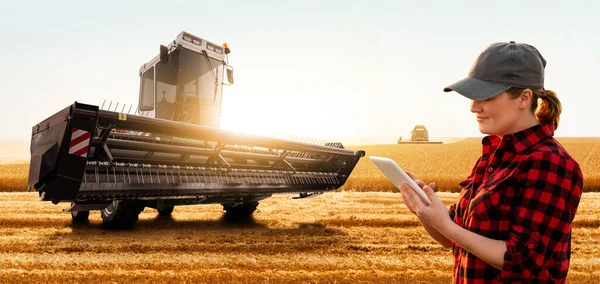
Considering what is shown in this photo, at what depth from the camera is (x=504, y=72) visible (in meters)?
1.32

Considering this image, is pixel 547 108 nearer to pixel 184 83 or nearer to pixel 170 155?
pixel 170 155

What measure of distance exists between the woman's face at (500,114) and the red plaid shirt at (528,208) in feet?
0.10

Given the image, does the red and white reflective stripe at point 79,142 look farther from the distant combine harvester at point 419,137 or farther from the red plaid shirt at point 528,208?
the distant combine harvester at point 419,137

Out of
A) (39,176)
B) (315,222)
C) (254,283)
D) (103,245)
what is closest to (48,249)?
(103,245)

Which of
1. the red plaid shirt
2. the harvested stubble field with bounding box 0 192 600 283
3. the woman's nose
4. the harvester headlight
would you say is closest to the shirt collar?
Answer: the red plaid shirt

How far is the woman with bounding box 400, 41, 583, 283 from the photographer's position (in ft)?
4.03

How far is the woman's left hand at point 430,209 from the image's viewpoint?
1321 mm

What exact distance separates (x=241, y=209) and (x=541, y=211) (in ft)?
20.3

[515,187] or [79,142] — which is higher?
[515,187]

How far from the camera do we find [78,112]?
12.7 feet

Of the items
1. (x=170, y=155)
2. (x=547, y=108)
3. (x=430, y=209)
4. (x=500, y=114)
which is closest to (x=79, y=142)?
(x=170, y=155)

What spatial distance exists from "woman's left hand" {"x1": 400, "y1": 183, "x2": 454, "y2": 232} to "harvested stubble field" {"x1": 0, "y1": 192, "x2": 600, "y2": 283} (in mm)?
→ 2516

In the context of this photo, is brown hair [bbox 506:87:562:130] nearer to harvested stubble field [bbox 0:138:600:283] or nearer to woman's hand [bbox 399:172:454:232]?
woman's hand [bbox 399:172:454:232]

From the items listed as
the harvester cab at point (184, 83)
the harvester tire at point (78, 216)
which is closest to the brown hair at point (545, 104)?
the harvester cab at point (184, 83)
